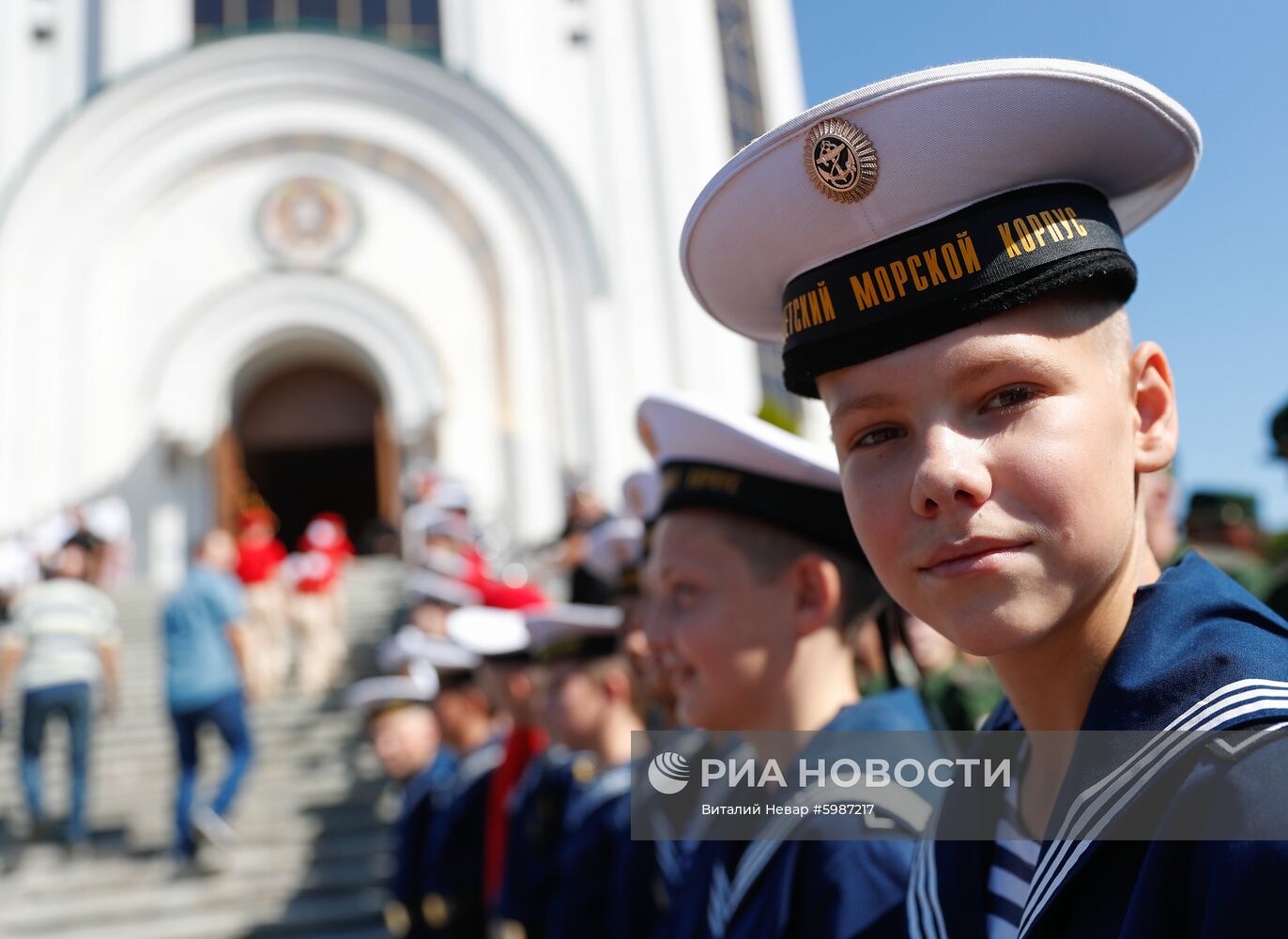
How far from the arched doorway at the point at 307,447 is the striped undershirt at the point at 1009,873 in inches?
588

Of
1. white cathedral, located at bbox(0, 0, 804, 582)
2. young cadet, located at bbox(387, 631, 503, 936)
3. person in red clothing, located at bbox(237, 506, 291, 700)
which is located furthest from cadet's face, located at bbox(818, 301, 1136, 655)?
white cathedral, located at bbox(0, 0, 804, 582)

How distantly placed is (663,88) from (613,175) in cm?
154

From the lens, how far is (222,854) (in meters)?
6.57

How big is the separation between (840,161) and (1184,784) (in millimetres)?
745

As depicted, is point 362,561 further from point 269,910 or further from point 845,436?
point 845,436

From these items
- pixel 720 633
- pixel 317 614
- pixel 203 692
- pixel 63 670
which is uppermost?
pixel 317 614

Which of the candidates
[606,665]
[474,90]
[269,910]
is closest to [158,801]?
[269,910]

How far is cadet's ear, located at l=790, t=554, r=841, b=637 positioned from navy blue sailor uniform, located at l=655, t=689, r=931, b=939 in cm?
20

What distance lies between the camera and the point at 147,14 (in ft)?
55.6

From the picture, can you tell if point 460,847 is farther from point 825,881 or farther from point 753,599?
point 825,881

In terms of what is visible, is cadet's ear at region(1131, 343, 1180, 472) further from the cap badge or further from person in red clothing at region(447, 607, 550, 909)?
person in red clothing at region(447, 607, 550, 909)

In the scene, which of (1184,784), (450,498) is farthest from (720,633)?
(450,498)

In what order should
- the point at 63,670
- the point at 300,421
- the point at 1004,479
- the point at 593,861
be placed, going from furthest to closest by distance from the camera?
the point at 300,421 → the point at 63,670 → the point at 593,861 → the point at 1004,479

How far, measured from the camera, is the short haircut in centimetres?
221
